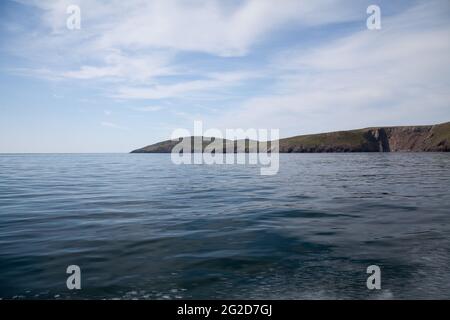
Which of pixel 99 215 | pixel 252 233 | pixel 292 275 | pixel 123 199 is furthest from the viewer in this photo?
pixel 123 199

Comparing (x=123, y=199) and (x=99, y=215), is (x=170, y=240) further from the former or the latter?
(x=123, y=199)

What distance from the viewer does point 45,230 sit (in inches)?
660
